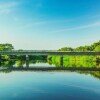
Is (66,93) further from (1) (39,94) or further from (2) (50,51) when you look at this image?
(2) (50,51)

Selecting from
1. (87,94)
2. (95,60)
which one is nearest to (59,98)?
(87,94)

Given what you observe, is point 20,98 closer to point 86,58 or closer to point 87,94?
point 87,94

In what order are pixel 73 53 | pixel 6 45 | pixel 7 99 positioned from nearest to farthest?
pixel 7 99 → pixel 73 53 → pixel 6 45

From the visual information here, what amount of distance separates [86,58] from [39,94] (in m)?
87.5

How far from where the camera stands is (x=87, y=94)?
2634 cm

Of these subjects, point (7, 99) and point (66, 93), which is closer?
point (7, 99)

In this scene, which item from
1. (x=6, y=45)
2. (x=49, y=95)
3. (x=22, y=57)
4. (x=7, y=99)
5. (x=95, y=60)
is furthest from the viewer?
(x=6, y=45)

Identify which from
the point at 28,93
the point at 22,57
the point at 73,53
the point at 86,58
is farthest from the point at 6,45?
the point at 28,93

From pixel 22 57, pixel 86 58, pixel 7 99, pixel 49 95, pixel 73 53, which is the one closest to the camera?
pixel 7 99

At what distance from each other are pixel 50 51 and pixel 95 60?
55.7 ft

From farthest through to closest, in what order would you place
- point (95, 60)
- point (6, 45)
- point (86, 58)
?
point (6, 45), point (86, 58), point (95, 60)

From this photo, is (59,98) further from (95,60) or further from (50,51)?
(95,60)

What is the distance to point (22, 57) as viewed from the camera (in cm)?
13900

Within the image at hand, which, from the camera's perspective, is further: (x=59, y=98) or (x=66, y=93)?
(x=66, y=93)
